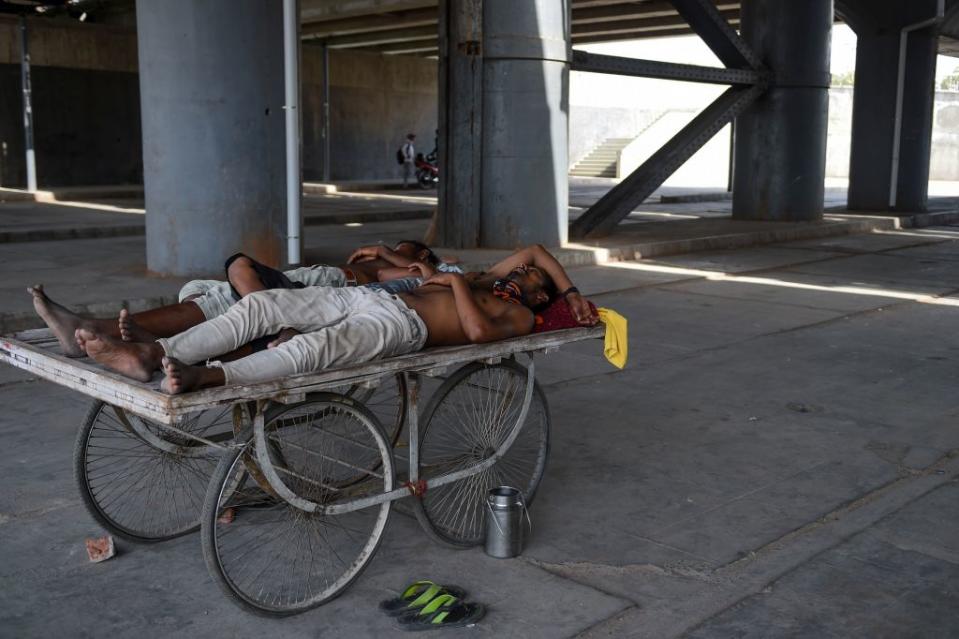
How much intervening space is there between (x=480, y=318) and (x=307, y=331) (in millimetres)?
758

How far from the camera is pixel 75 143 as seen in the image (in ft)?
89.3

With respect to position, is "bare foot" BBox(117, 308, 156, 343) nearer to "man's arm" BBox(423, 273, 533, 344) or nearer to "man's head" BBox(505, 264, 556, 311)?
"man's arm" BBox(423, 273, 533, 344)

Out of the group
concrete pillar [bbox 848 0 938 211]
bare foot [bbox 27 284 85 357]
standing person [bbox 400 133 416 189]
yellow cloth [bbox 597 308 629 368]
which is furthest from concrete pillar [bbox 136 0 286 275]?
standing person [bbox 400 133 416 189]

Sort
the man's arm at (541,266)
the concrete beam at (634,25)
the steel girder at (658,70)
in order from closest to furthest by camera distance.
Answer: the man's arm at (541,266) < the steel girder at (658,70) < the concrete beam at (634,25)

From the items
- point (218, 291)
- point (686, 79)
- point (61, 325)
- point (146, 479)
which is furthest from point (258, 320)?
point (686, 79)

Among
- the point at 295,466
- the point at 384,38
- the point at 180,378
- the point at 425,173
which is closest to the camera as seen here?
the point at 180,378

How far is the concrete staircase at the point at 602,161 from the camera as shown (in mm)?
41781

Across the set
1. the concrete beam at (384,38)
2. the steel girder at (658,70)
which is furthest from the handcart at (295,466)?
the concrete beam at (384,38)

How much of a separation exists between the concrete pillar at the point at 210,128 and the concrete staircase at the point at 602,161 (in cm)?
3163

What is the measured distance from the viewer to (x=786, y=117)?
18.6 metres

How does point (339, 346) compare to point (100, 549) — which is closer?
point (339, 346)

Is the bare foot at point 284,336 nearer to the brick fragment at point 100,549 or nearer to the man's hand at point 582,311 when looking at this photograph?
the brick fragment at point 100,549

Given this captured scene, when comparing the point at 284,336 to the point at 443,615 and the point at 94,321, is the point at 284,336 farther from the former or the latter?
the point at 443,615

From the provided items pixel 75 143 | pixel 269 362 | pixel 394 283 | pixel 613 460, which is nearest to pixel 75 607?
pixel 269 362
